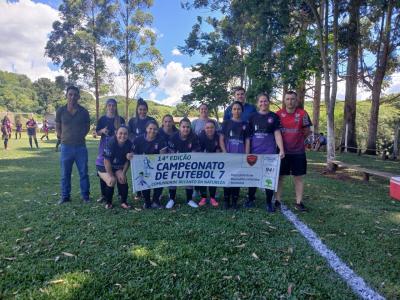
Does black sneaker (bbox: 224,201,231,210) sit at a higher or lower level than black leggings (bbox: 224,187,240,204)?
lower

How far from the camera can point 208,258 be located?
346 cm

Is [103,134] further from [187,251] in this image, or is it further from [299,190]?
[299,190]

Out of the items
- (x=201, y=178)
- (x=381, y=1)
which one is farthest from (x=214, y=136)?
(x=381, y=1)

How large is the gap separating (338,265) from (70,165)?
4.72 metres

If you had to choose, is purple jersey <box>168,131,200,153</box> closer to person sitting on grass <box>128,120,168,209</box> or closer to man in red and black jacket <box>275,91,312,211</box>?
person sitting on grass <box>128,120,168,209</box>

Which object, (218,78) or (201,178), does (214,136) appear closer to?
(201,178)

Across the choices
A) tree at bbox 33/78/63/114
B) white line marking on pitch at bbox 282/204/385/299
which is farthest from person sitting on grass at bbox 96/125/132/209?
tree at bbox 33/78/63/114

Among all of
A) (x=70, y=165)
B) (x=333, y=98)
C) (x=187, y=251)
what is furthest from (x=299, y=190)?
(x=333, y=98)

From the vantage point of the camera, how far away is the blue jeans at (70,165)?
582 cm

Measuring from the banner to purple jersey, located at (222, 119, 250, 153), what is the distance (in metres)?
0.13

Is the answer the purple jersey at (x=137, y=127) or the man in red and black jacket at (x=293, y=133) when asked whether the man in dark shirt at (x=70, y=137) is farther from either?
the man in red and black jacket at (x=293, y=133)

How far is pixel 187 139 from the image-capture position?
18.5ft

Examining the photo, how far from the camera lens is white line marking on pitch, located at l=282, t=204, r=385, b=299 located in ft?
9.43

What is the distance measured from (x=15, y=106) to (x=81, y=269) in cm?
10485
